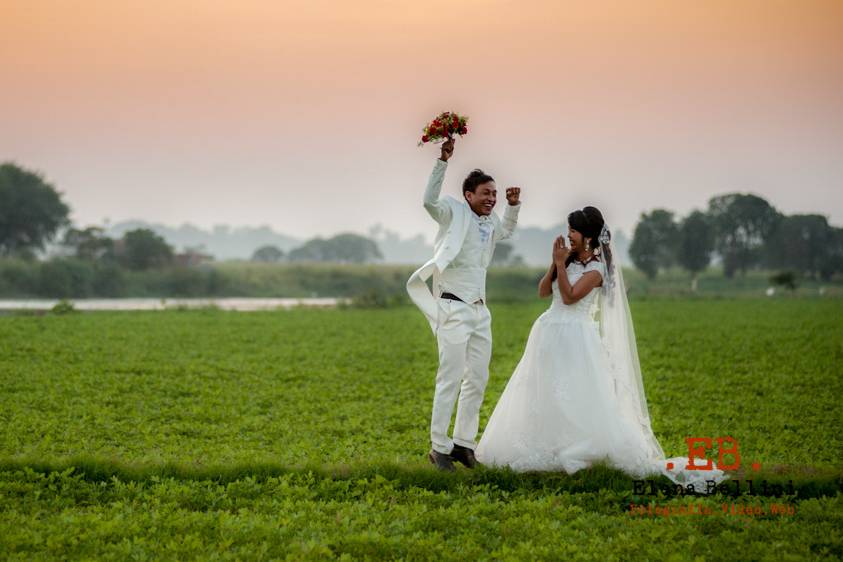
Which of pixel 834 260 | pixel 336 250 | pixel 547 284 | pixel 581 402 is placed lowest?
pixel 581 402

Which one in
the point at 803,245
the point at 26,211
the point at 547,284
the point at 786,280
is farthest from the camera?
the point at 803,245

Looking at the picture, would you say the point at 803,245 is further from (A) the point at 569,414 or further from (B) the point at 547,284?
(A) the point at 569,414

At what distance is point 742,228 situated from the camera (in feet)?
323

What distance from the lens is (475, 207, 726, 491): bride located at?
8.33 meters

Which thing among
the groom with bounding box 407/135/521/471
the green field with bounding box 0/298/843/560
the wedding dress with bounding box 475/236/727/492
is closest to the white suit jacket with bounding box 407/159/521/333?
the groom with bounding box 407/135/521/471

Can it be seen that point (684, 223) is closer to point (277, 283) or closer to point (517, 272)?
point (517, 272)

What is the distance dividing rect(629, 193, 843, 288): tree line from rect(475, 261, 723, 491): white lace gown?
83.7m

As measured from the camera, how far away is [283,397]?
50.6ft

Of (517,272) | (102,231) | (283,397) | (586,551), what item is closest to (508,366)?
(283,397)

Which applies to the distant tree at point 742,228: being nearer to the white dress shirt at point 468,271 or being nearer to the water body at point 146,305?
the water body at point 146,305

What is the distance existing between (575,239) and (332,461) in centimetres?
396

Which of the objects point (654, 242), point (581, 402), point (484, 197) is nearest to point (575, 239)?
point (484, 197)

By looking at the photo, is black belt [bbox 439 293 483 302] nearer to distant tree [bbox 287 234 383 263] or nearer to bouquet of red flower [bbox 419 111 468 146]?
bouquet of red flower [bbox 419 111 468 146]

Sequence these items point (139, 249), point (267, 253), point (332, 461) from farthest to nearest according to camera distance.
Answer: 1. point (267, 253)
2. point (139, 249)
3. point (332, 461)
